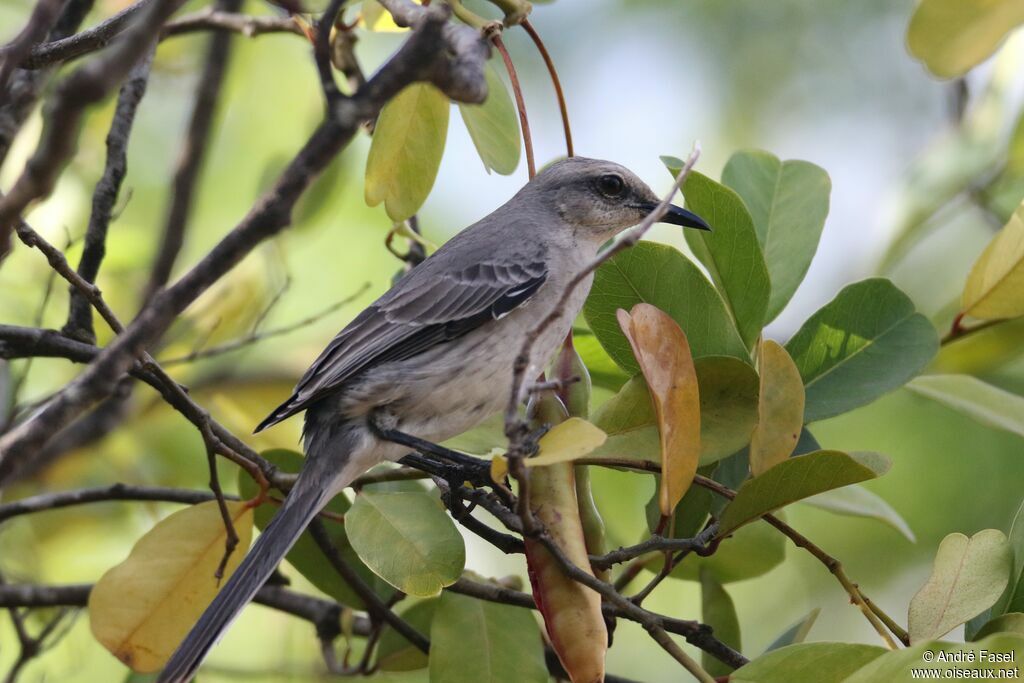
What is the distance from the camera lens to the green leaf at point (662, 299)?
9.43 feet

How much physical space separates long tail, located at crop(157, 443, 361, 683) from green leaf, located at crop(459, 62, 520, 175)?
1.02 metres

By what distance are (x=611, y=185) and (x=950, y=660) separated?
2.50m

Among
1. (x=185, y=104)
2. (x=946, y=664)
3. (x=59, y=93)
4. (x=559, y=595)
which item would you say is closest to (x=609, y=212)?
(x=559, y=595)

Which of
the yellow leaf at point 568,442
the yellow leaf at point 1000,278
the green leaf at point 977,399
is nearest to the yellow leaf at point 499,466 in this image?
the yellow leaf at point 568,442

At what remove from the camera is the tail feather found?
2715 millimetres

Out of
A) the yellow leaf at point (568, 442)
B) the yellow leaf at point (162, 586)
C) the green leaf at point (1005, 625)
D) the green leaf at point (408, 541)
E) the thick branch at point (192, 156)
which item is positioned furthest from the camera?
the thick branch at point (192, 156)

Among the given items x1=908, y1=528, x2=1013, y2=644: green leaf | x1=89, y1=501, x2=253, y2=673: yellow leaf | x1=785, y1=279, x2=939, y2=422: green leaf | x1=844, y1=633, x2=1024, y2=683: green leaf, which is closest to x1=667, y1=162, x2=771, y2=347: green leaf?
x1=785, y1=279, x2=939, y2=422: green leaf

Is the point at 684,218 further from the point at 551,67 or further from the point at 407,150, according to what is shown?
the point at 407,150

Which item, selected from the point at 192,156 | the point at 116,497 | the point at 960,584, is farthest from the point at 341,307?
the point at 960,584

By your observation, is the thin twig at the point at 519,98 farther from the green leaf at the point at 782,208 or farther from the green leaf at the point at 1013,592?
the green leaf at the point at 1013,592

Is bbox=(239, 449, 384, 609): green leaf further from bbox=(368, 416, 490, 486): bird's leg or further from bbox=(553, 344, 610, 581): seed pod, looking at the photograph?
bbox=(553, 344, 610, 581): seed pod

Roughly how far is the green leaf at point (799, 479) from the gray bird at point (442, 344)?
0.85 m

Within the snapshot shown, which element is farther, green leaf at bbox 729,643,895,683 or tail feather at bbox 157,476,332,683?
tail feather at bbox 157,476,332,683

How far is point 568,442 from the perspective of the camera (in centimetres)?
227
